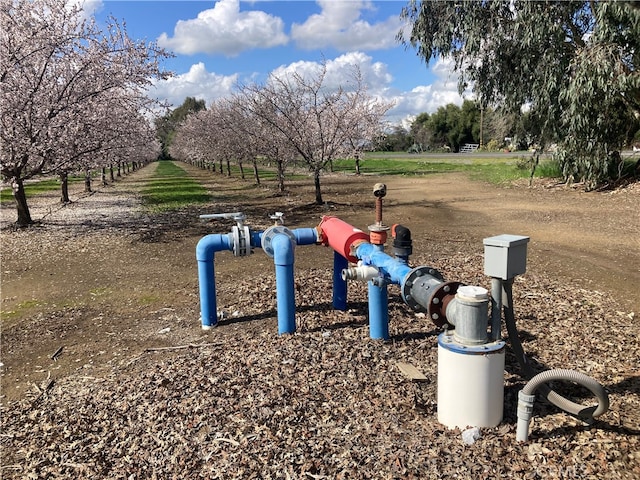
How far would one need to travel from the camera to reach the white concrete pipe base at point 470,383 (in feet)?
10.3

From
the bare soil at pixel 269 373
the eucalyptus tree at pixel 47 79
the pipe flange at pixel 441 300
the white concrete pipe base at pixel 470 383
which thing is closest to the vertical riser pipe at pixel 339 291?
the bare soil at pixel 269 373

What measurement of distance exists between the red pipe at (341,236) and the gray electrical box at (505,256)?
1.85 meters

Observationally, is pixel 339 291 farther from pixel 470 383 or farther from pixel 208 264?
pixel 470 383

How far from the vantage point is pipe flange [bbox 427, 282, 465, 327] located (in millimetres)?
3428

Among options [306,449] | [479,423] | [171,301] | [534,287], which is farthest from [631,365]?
[171,301]

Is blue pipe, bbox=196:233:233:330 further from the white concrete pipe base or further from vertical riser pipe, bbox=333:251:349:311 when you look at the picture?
the white concrete pipe base

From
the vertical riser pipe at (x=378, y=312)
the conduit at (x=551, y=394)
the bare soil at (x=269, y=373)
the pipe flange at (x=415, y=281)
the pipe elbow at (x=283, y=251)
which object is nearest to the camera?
the conduit at (x=551, y=394)

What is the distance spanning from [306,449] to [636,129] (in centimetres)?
1960

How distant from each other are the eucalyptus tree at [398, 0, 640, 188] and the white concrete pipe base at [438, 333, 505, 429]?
12.2 meters

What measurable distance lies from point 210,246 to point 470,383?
3.17 meters

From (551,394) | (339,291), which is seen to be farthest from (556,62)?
(551,394)

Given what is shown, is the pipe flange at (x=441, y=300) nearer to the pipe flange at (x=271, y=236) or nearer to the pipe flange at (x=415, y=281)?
the pipe flange at (x=415, y=281)

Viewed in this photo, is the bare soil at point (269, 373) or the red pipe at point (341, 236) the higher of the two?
the red pipe at point (341, 236)

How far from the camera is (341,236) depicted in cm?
506
